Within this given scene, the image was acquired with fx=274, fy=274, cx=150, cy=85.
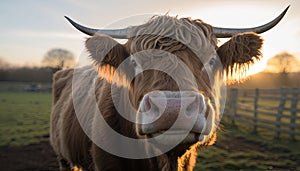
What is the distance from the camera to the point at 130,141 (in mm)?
2762

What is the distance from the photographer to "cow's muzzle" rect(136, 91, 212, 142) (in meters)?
1.73

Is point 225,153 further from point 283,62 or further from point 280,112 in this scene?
point 283,62

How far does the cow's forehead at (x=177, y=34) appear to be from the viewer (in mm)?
2346

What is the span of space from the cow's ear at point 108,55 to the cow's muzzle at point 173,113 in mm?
919

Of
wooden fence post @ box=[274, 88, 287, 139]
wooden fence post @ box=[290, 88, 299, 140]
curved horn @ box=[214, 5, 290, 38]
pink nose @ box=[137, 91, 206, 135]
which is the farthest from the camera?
wooden fence post @ box=[274, 88, 287, 139]

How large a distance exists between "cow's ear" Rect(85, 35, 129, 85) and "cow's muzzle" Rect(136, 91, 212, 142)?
3.02 ft

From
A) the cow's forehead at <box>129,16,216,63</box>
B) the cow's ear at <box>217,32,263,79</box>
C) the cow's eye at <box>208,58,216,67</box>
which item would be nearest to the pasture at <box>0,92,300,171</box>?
the cow's ear at <box>217,32,263,79</box>

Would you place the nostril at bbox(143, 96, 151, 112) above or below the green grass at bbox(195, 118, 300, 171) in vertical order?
above

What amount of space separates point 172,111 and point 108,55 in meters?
1.19

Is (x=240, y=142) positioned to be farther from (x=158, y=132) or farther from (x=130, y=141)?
(x=158, y=132)

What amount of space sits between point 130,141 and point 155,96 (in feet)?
3.65

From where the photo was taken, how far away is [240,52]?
2.71m

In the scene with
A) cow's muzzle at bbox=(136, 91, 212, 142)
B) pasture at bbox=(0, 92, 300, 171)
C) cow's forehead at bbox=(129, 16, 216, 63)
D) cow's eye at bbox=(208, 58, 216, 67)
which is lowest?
pasture at bbox=(0, 92, 300, 171)

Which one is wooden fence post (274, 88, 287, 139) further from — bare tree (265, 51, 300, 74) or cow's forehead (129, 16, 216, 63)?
bare tree (265, 51, 300, 74)
